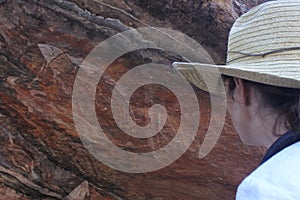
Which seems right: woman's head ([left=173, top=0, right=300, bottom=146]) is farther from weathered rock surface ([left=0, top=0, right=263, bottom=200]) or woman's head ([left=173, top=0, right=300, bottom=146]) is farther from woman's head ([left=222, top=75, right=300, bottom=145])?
weathered rock surface ([left=0, top=0, right=263, bottom=200])

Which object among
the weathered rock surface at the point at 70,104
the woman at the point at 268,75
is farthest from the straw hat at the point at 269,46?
the weathered rock surface at the point at 70,104

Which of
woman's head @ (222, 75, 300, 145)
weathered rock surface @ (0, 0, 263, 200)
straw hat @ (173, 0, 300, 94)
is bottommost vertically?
weathered rock surface @ (0, 0, 263, 200)

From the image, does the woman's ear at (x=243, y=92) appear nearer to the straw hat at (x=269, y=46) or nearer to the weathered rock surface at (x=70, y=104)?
the straw hat at (x=269, y=46)

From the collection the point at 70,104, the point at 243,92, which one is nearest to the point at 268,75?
the point at 243,92

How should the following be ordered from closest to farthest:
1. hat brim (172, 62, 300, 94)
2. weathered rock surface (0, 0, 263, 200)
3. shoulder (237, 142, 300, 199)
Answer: shoulder (237, 142, 300, 199), hat brim (172, 62, 300, 94), weathered rock surface (0, 0, 263, 200)

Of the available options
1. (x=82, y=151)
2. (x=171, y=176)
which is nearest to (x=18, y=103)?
(x=82, y=151)

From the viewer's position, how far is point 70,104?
2.88m

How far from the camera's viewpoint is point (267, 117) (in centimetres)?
144

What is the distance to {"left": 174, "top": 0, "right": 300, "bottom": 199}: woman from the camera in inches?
55.2

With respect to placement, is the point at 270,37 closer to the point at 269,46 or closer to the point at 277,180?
the point at 269,46

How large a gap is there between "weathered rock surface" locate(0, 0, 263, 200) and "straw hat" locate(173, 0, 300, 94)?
132cm

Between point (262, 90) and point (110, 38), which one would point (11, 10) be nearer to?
point (110, 38)

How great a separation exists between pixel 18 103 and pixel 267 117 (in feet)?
5.74

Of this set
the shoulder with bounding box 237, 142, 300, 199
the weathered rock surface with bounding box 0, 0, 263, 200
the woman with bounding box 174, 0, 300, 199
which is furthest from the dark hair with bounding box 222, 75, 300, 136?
the weathered rock surface with bounding box 0, 0, 263, 200
